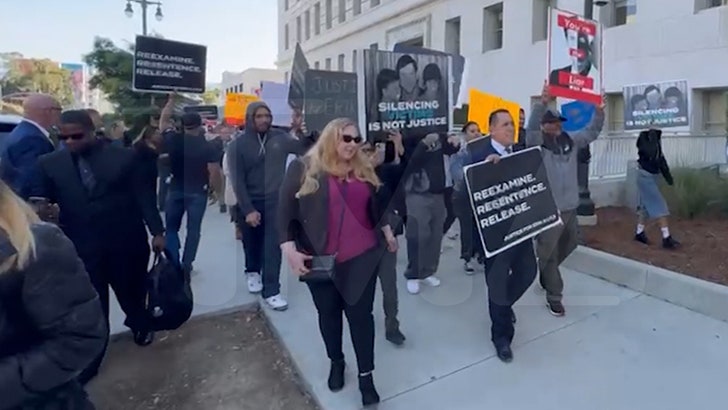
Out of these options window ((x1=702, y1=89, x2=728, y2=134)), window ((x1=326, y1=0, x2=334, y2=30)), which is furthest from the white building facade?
window ((x1=326, y1=0, x2=334, y2=30))

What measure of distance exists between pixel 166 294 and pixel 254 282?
4.91 feet

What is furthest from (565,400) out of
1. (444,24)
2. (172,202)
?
(444,24)

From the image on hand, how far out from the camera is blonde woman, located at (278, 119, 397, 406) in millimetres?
3156

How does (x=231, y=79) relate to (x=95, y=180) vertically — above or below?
above

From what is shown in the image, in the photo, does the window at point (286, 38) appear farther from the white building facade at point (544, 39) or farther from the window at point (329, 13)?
the white building facade at point (544, 39)

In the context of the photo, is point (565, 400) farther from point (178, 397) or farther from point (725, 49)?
point (725, 49)

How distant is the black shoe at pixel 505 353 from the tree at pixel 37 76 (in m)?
46.7

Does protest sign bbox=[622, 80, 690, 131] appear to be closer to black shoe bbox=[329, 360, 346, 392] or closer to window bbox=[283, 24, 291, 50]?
black shoe bbox=[329, 360, 346, 392]

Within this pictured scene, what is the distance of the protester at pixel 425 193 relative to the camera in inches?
187

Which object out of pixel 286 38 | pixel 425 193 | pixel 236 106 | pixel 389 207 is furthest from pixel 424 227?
pixel 286 38

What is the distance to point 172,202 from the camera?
18.2 feet

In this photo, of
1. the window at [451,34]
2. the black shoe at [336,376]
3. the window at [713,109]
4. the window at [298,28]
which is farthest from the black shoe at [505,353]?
the window at [298,28]

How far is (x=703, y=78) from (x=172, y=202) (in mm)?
14102

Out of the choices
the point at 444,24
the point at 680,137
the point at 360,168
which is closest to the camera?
the point at 360,168
